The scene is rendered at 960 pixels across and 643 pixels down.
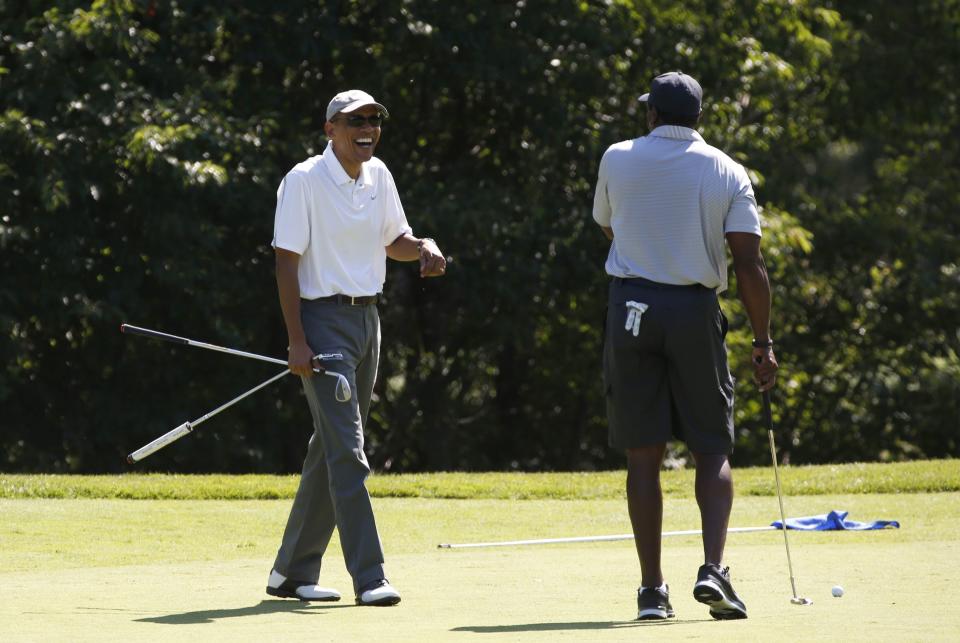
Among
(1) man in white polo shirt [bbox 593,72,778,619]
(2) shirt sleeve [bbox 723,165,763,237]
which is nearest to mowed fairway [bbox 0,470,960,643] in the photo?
(1) man in white polo shirt [bbox 593,72,778,619]

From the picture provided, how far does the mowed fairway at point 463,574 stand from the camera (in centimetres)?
527

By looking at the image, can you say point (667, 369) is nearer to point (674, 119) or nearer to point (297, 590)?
point (674, 119)

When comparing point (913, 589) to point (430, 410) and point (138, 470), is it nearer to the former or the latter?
point (138, 470)

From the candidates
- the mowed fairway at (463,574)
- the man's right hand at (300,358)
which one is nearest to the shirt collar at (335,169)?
the man's right hand at (300,358)

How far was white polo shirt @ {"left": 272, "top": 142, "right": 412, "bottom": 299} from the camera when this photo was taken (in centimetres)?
643

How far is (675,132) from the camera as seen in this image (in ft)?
19.9

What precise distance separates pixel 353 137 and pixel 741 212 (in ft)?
5.02

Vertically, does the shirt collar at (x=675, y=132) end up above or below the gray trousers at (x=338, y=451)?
above

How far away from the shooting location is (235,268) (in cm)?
1833

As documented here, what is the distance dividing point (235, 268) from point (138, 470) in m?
2.61

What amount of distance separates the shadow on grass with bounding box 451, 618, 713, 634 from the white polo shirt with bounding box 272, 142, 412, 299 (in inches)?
65.9

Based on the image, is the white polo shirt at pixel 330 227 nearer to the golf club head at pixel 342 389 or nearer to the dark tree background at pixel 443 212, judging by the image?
the golf club head at pixel 342 389

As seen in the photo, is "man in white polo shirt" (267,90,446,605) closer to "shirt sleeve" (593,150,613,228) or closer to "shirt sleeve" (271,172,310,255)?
"shirt sleeve" (271,172,310,255)

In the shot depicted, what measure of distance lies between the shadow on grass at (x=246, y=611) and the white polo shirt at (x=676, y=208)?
5.34 ft
